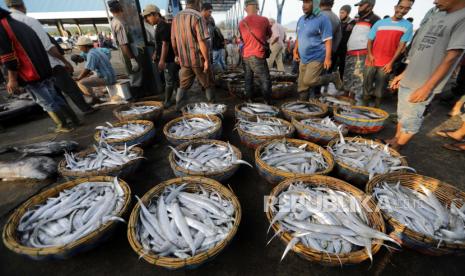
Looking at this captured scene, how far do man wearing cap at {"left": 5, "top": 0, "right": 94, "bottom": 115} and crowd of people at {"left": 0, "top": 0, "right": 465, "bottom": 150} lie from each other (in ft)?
0.05

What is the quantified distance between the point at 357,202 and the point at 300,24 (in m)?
3.88

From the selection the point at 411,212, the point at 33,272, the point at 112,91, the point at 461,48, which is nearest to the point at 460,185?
the point at 411,212

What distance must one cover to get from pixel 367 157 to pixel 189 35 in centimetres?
374

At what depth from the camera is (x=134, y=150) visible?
3.04 m

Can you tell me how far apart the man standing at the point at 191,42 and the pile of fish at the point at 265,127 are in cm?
158

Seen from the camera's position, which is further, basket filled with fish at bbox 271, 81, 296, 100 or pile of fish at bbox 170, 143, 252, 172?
basket filled with fish at bbox 271, 81, 296, 100

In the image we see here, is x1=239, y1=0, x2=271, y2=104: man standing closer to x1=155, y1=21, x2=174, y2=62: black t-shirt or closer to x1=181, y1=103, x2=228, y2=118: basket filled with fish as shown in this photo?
x1=181, y1=103, x2=228, y2=118: basket filled with fish

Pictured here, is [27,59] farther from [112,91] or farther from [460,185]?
[460,185]

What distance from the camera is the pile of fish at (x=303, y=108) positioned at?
417 cm

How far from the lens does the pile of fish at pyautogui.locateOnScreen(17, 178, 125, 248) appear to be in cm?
181

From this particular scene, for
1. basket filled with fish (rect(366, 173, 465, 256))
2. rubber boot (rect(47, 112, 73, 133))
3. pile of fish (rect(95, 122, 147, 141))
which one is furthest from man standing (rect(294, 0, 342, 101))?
rubber boot (rect(47, 112, 73, 133))

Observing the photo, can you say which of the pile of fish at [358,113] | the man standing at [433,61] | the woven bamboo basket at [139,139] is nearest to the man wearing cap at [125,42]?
the woven bamboo basket at [139,139]

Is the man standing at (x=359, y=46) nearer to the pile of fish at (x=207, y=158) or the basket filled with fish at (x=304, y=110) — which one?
the basket filled with fish at (x=304, y=110)

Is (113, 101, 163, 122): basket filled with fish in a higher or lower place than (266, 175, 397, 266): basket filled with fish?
higher
